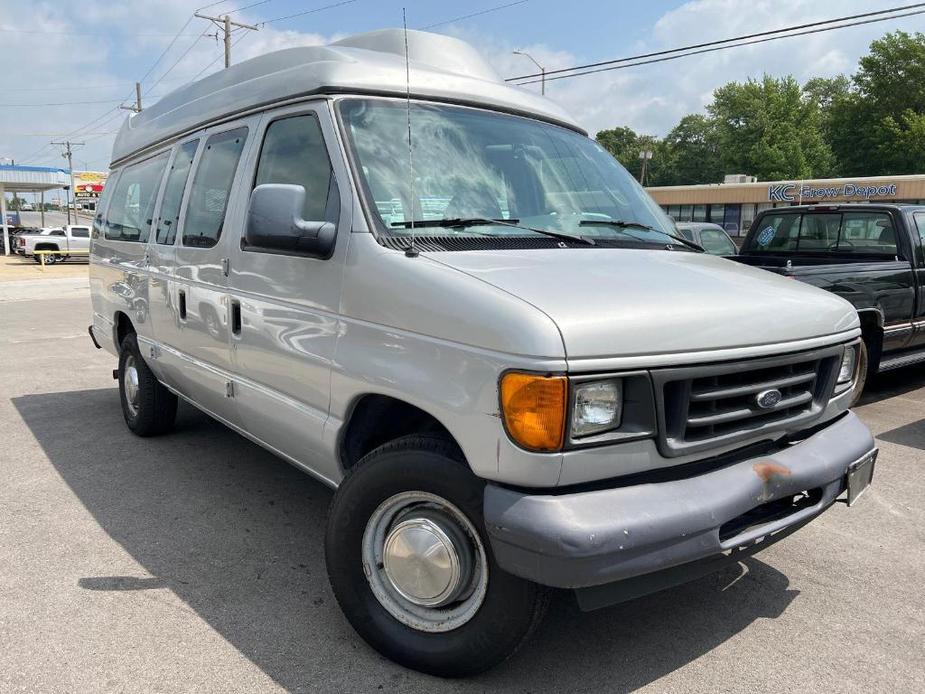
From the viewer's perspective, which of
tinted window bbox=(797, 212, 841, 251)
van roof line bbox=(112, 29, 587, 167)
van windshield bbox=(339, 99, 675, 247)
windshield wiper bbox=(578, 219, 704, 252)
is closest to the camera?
van windshield bbox=(339, 99, 675, 247)

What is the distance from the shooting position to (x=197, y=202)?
4266 millimetres

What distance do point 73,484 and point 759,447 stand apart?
407cm

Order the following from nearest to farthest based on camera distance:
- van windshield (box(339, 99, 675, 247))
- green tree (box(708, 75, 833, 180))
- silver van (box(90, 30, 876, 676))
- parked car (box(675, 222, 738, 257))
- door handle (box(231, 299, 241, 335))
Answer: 1. silver van (box(90, 30, 876, 676))
2. van windshield (box(339, 99, 675, 247))
3. door handle (box(231, 299, 241, 335))
4. parked car (box(675, 222, 738, 257))
5. green tree (box(708, 75, 833, 180))

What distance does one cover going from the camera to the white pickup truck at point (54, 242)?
32.5m

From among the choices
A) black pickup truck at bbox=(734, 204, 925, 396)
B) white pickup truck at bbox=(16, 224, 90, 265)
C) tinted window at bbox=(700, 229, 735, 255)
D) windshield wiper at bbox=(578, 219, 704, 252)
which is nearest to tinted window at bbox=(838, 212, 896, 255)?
black pickup truck at bbox=(734, 204, 925, 396)

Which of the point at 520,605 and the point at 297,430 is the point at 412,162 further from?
the point at 520,605

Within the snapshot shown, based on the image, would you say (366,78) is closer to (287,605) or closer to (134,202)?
(287,605)

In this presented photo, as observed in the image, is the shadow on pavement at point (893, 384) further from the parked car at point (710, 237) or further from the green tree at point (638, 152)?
the green tree at point (638, 152)

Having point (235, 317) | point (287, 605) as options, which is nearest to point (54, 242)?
point (235, 317)

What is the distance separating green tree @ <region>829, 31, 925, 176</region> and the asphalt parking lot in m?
57.1

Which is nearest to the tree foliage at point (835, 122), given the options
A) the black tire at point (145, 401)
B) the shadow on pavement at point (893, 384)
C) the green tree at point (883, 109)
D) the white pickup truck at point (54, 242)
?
the green tree at point (883, 109)

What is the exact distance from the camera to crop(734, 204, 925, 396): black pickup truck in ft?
21.5

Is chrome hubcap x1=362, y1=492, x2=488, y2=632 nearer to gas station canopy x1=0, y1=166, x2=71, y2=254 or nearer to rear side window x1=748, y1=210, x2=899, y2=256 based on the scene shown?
rear side window x1=748, y1=210, x2=899, y2=256

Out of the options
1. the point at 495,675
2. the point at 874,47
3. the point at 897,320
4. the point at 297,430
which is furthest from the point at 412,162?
Result: the point at 874,47
